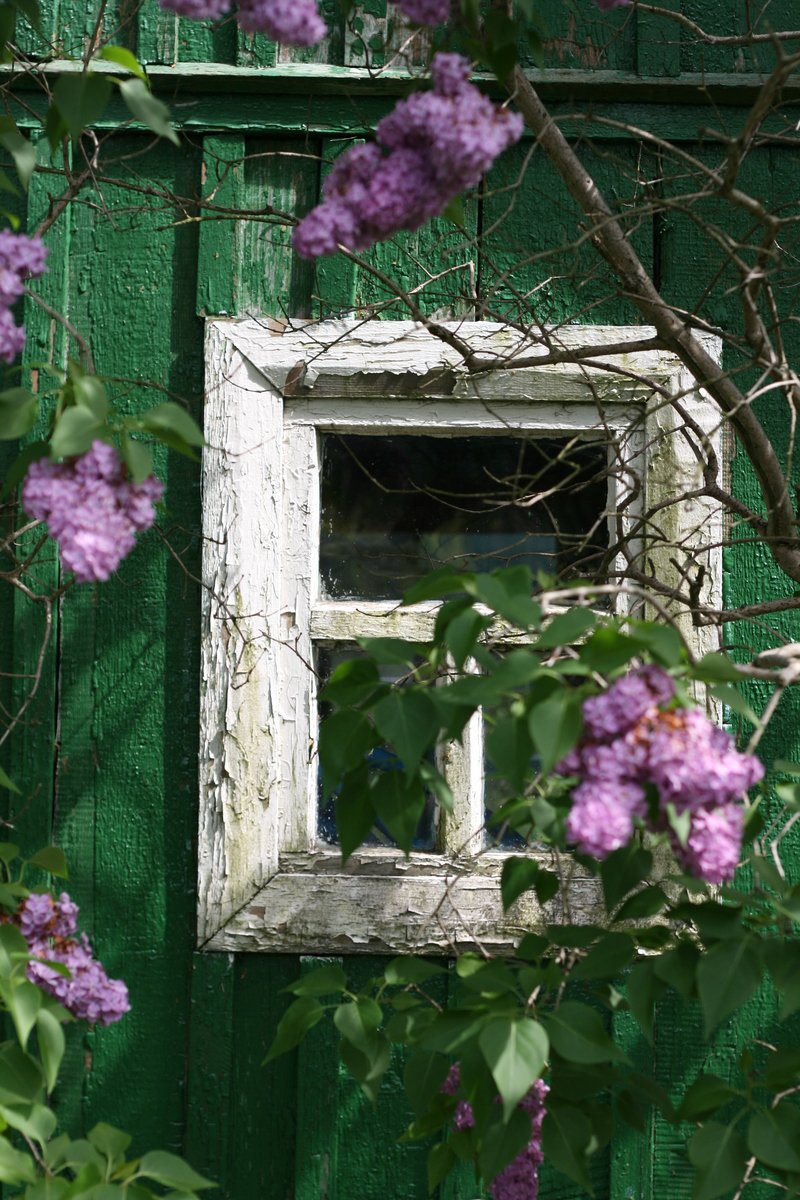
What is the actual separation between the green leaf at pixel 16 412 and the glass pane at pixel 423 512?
1.05 m

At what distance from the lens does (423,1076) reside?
1.39 metres

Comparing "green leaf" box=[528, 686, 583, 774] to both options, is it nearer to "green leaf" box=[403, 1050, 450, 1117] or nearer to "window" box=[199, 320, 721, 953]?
"green leaf" box=[403, 1050, 450, 1117]

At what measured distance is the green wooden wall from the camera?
207 centimetres

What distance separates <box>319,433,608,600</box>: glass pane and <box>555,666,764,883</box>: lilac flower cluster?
1.13 m

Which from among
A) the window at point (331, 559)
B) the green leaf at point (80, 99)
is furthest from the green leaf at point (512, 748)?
the window at point (331, 559)

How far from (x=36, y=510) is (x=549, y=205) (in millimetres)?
1364

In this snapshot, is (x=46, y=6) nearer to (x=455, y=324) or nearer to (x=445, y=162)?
(x=455, y=324)

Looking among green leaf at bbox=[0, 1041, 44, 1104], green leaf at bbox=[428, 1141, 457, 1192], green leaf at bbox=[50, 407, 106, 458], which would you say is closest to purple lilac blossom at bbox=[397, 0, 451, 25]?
green leaf at bbox=[50, 407, 106, 458]

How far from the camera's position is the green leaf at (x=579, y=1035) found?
1212 mm

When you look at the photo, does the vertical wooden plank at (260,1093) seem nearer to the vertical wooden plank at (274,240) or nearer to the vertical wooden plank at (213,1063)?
the vertical wooden plank at (213,1063)

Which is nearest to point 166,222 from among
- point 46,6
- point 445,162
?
point 46,6

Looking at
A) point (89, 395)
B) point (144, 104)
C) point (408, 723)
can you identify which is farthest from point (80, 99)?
point (408, 723)

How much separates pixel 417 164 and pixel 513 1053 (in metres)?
0.91

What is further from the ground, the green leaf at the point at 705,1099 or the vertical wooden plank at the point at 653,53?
the vertical wooden plank at the point at 653,53
